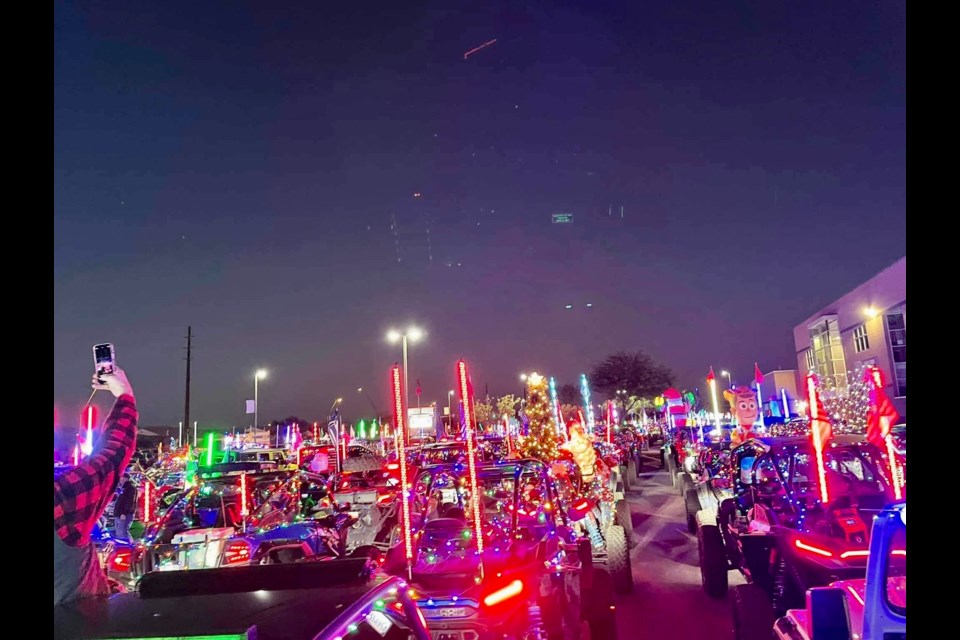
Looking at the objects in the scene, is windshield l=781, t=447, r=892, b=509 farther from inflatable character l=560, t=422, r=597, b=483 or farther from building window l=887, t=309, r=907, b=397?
building window l=887, t=309, r=907, b=397

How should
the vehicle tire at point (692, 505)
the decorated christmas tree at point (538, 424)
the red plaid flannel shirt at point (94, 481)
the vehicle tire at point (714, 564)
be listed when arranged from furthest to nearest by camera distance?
the decorated christmas tree at point (538, 424), the vehicle tire at point (692, 505), the vehicle tire at point (714, 564), the red plaid flannel shirt at point (94, 481)

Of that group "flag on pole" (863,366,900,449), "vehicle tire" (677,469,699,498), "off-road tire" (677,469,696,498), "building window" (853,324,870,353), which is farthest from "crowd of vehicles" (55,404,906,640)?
"building window" (853,324,870,353)

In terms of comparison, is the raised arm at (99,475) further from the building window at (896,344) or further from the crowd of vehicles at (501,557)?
the building window at (896,344)

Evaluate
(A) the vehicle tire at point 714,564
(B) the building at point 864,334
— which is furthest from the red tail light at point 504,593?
(B) the building at point 864,334

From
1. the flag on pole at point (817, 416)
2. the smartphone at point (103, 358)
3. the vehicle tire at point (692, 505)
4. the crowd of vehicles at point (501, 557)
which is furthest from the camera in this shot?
the vehicle tire at point (692, 505)

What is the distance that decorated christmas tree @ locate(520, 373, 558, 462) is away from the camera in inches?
772

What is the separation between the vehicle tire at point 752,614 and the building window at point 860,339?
50.6 meters

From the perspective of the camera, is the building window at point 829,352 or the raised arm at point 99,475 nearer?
the raised arm at point 99,475

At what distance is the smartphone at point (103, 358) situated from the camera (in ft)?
12.6

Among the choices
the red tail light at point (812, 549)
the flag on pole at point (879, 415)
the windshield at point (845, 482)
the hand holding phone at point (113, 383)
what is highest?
the hand holding phone at point (113, 383)

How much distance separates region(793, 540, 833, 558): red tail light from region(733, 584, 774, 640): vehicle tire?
2.85 feet
